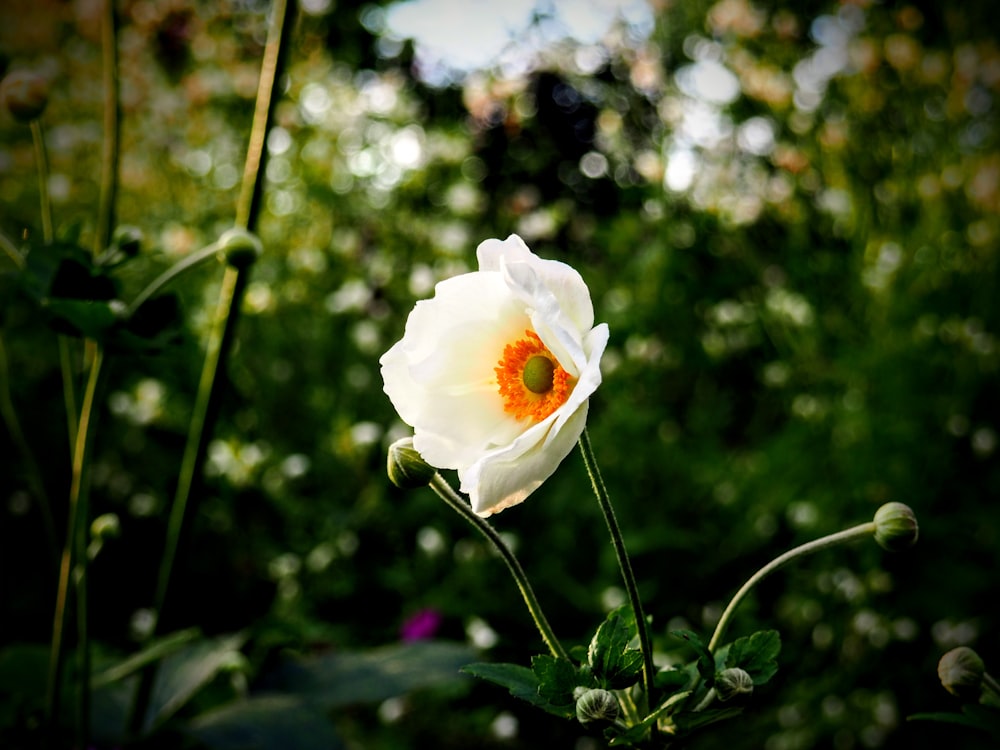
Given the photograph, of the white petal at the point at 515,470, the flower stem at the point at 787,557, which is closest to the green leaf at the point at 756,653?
the flower stem at the point at 787,557

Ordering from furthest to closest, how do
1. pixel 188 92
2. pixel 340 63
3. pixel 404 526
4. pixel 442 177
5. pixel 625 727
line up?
1. pixel 188 92
2. pixel 340 63
3. pixel 442 177
4. pixel 404 526
5. pixel 625 727

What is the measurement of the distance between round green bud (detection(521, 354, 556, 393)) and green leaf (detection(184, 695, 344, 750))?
20.4 inches

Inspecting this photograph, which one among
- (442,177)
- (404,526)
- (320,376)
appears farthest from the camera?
(442,177)

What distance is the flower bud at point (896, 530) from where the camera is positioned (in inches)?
21.3

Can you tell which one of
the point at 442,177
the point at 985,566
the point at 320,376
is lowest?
the point at 985,566

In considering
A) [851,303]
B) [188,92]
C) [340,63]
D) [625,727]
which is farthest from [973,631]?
[188,92]

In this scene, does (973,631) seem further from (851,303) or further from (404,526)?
(404,526)

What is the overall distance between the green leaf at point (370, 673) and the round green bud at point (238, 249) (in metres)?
0.52

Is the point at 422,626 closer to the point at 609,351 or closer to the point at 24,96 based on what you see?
the point at 609,351

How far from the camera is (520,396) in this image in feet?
2.10

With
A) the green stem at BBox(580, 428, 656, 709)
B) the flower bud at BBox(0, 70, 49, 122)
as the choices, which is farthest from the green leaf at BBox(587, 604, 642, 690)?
the flower bud at BBox(0, 70, 49, 122)

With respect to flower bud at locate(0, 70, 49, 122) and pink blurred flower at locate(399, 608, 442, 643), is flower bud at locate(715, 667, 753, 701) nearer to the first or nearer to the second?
flower bud at locate(0, 70, 49, 122)

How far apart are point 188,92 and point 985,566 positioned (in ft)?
10.4

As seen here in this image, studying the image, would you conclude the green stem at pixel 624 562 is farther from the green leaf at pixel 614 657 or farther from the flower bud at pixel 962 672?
the flower bud at pixel 962 672
